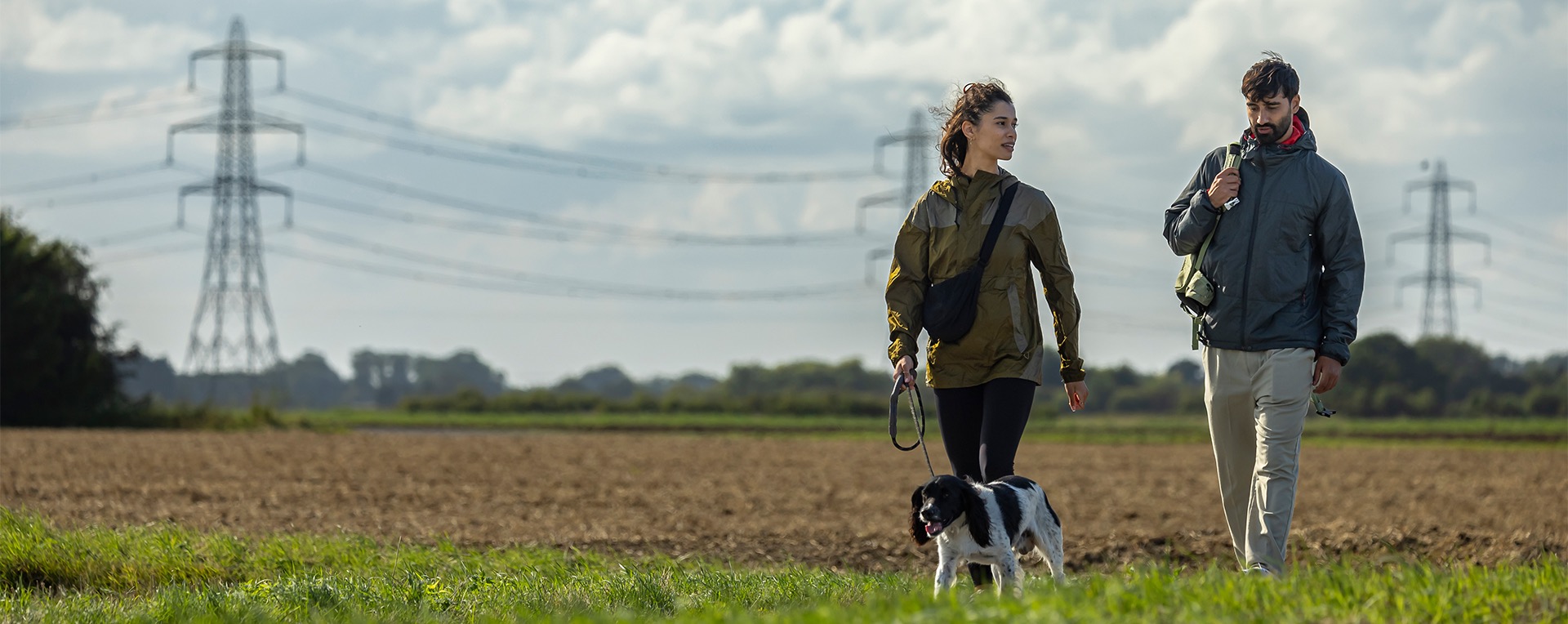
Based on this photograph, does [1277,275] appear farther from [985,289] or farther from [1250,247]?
[985,289]

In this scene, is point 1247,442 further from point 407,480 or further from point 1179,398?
point 1179,398

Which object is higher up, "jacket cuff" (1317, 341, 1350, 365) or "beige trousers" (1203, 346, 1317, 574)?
"jacket cuff" (1317, 341, 1350, 365)

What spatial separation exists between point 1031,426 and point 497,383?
7532 cm

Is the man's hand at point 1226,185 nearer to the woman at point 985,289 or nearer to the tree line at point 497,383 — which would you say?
the woman at point 985,289

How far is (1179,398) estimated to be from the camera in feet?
→ 292

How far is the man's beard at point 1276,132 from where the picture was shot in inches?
240

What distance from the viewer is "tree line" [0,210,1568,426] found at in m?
42.1

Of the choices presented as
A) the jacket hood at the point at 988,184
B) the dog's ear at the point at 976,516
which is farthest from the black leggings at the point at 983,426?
the jacket hood at the point at 988,184

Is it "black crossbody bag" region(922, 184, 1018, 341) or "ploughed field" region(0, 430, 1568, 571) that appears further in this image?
"ploughed field" region(0, 430, 1568, 571)

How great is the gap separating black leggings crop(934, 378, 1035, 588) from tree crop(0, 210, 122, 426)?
41.7 meters

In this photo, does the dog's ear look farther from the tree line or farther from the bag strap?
the tree line

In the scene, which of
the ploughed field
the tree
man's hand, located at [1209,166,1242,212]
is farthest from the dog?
the tree

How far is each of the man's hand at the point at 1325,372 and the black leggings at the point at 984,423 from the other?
1213mm

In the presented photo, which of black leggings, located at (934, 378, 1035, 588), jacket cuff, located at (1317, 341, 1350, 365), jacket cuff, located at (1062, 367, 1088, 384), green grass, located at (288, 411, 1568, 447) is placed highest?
jacket cuff, located at (1317, 341, 1350, 365)
